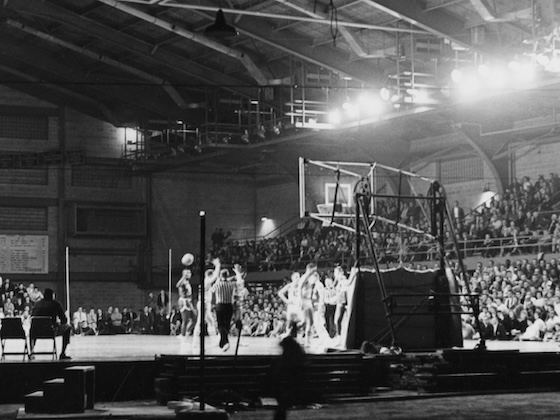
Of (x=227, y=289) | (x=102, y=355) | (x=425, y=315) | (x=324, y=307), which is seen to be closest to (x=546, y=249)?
(x=324, y=307)

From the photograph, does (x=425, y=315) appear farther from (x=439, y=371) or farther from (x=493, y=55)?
(x=493, y=55)

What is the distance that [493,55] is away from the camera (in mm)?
33219

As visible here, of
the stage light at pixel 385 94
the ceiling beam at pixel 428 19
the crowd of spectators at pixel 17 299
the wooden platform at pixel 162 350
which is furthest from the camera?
the crowd of spectators at pixel 17 299

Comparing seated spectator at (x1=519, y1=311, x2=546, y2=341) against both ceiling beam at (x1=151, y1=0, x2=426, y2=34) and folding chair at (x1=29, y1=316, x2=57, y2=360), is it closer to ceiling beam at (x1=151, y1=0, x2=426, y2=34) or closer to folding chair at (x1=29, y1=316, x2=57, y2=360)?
ceiling beam at (x1=151, y1=0, x2=426, y2=34)

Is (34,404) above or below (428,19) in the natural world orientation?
below

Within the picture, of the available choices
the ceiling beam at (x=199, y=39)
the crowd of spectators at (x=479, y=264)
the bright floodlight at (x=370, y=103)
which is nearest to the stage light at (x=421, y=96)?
the bright floodlight at (x=370, y=103)

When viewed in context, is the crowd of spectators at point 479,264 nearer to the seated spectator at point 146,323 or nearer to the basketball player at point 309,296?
the seated spectator at point 146,323

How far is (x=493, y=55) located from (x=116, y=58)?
1878 cm

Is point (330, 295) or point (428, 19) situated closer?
point (330, 295)

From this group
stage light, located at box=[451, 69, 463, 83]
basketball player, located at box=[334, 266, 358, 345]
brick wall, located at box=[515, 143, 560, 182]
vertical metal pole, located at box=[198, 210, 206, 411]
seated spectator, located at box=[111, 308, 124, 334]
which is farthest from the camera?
seated spectator, located at box=[111, 308, 124, 334]

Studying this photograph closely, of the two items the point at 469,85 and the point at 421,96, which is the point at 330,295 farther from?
the point at 421,96

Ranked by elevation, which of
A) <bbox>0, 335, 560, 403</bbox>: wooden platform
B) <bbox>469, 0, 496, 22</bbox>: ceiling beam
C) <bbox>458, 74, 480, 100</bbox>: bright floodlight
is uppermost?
<bbox>469, 0, 496, 22</bbox>: ceiling beam

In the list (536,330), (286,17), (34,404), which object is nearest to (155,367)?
(34,404)

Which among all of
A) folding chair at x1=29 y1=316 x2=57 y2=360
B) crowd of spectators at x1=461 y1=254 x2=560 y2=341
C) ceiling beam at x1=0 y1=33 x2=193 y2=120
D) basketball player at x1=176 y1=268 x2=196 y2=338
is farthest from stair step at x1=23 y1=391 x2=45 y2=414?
ceiling beam at x1=0 y1=33 x2=193 y2=120
